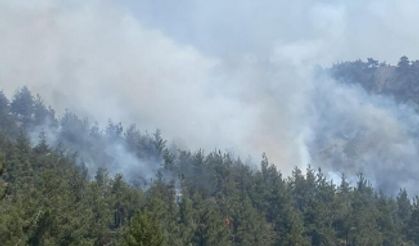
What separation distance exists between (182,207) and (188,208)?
1107 millimetres

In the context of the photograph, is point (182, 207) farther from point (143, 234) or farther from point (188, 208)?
point (143, 234)

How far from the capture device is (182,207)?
→ 216ft

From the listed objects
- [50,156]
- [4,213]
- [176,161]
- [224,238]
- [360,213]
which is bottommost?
[4,213]

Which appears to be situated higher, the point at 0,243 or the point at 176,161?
the point at 176,161

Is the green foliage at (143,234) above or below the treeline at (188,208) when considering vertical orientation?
below

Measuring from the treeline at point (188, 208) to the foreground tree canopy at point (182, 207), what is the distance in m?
0.10

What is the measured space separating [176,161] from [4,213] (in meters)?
78.1

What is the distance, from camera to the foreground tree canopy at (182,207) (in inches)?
1670

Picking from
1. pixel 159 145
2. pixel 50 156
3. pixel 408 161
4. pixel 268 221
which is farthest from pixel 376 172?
pixel 50 156

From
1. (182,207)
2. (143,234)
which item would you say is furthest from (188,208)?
(143,234)

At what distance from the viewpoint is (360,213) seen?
7625 cm

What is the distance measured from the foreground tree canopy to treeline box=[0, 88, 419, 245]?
104mm

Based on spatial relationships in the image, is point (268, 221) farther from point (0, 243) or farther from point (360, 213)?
point (0, 243)

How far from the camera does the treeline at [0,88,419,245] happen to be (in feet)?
139
